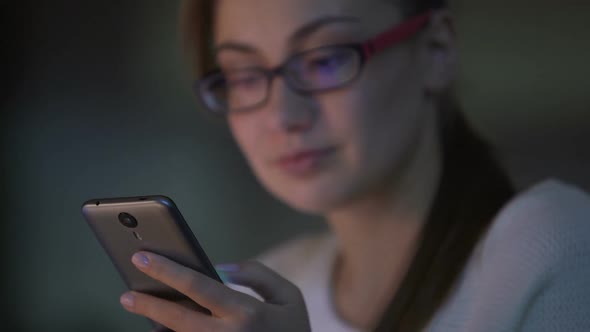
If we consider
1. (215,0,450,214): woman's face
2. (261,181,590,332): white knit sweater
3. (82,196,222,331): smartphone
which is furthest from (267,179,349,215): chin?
(82,196,222,331): smartphone

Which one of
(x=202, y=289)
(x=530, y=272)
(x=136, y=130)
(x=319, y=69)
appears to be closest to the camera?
(x=202, y=289)

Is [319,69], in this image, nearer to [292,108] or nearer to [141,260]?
[292,108]

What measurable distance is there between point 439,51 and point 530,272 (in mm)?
255

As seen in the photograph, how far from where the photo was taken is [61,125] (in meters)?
0.61

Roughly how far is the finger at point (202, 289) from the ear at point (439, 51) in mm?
348

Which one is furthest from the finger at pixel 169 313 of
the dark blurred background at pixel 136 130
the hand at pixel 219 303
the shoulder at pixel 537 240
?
the shoulder at pixel 537 240

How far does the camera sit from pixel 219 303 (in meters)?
0.31

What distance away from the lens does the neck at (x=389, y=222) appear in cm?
56

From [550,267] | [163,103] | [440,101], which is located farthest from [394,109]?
[163,103]

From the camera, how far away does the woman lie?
43cm

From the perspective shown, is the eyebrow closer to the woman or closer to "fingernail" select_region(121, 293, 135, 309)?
the woman

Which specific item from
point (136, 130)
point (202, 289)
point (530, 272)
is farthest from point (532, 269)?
point (136, 130)

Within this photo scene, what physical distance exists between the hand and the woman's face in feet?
0.60

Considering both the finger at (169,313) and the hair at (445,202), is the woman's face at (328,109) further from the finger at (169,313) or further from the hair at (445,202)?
the finger at (169,313)
